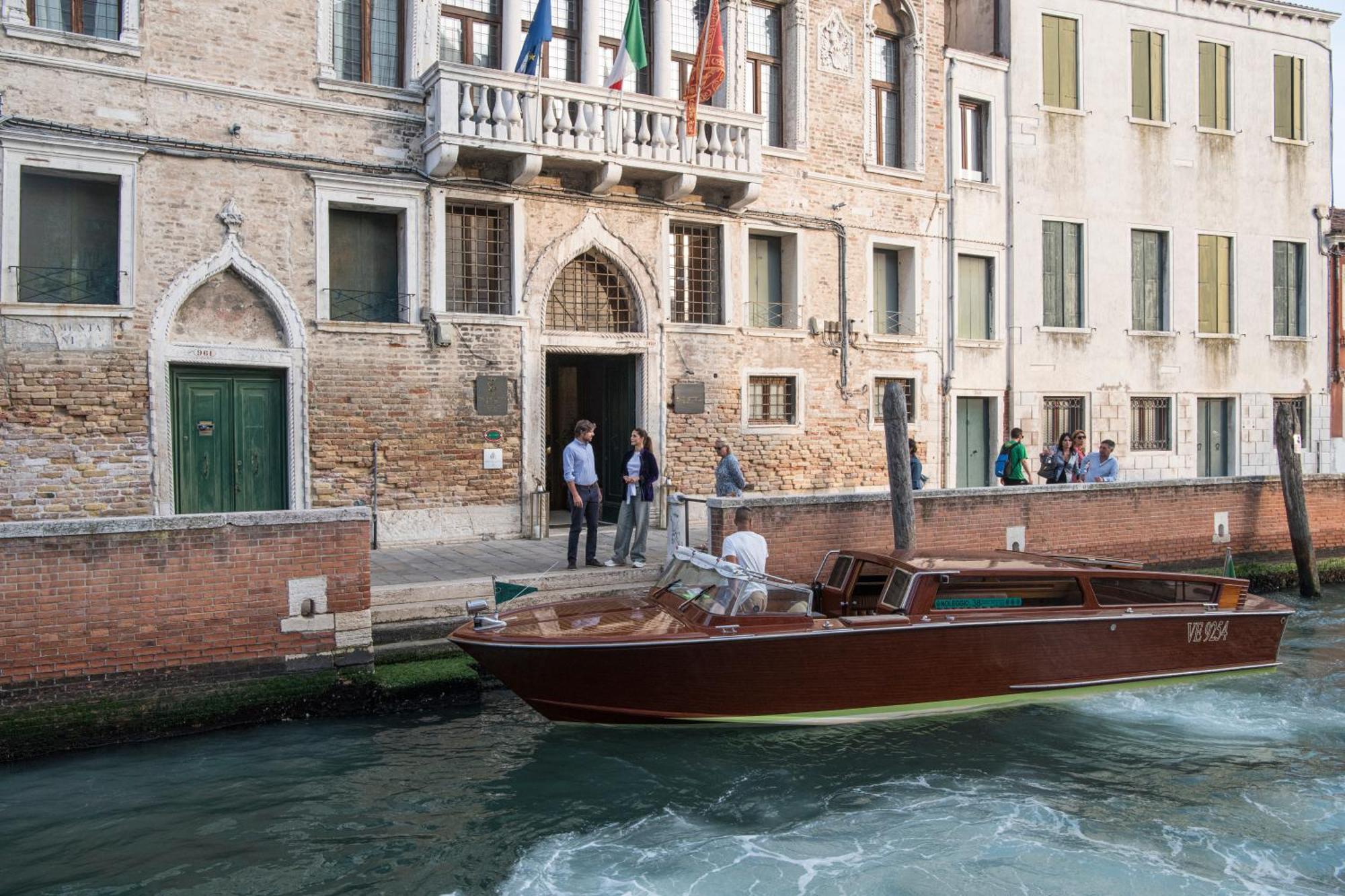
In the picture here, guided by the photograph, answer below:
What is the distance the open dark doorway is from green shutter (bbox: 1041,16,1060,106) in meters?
8.53

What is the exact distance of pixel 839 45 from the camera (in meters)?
15.4

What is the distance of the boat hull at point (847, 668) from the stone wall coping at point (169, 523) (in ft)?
5.14

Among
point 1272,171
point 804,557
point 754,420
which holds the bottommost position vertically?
point 804,557

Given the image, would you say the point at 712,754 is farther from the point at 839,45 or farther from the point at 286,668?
the point at 839,45

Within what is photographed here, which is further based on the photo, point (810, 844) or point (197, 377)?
point (197, 377)

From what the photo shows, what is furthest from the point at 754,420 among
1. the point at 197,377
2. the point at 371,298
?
the point at 197,377

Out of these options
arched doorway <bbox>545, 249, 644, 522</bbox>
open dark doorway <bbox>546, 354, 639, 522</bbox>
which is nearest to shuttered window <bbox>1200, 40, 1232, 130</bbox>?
arched doorway <bbox>545, 249, 644, 522</bbox>

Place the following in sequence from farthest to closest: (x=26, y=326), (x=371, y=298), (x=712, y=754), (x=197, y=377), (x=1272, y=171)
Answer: (x=1272, y=171), (x=371, y=298), (x=197, y=377), (x=26, y=326), (x=712, y=754)

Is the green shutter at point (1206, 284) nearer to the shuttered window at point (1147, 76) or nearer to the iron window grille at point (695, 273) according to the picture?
the shuttered window at point (1147, 76)

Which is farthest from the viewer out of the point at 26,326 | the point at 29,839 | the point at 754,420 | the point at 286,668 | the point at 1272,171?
A: the point at 1272,171

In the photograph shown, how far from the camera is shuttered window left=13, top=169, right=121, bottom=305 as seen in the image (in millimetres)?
10500

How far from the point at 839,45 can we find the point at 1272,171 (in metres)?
9.26

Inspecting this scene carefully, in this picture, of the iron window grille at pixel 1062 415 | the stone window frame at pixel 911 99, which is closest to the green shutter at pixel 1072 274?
the iron window grille at pixel 1062 415

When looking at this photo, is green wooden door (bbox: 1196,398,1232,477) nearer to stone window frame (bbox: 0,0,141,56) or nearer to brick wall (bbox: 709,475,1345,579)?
brick wall (bbox: 709,475,1345,579)
